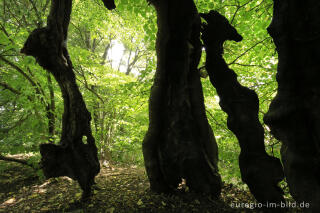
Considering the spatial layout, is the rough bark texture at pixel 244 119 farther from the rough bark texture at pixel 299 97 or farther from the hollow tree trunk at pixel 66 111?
the hollow tree trunk at pixel 66 111

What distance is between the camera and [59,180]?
539cm

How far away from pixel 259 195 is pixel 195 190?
3.51ft

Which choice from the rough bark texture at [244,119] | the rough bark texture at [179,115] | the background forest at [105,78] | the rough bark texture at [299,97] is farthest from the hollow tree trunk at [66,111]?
the rough bark texture at [299,97]

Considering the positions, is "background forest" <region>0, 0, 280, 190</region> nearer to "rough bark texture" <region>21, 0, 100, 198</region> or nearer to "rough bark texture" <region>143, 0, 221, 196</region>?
"rough bark texture" <region>21, 0, 100, 198</region>

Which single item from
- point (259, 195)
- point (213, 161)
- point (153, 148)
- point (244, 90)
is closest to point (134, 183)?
point (153, 148)

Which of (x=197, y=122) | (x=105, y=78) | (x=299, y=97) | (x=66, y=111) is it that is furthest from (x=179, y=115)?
(x=105, y=78)

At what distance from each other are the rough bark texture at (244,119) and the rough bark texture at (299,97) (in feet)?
2.31

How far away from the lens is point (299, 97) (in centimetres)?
192

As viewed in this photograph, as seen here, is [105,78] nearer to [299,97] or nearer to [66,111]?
[66,111]

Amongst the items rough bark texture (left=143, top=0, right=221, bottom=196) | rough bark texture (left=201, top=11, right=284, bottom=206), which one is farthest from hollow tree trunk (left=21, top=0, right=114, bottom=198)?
rough bark texture (left=201, top=11, right=284, bottom=206)

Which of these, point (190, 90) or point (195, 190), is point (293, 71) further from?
Answer: point (195, 190)

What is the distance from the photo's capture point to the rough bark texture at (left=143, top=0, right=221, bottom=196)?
10.0 feet

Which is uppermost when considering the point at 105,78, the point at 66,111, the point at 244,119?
the point at 105,78

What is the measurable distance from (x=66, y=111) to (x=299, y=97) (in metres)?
3.58
